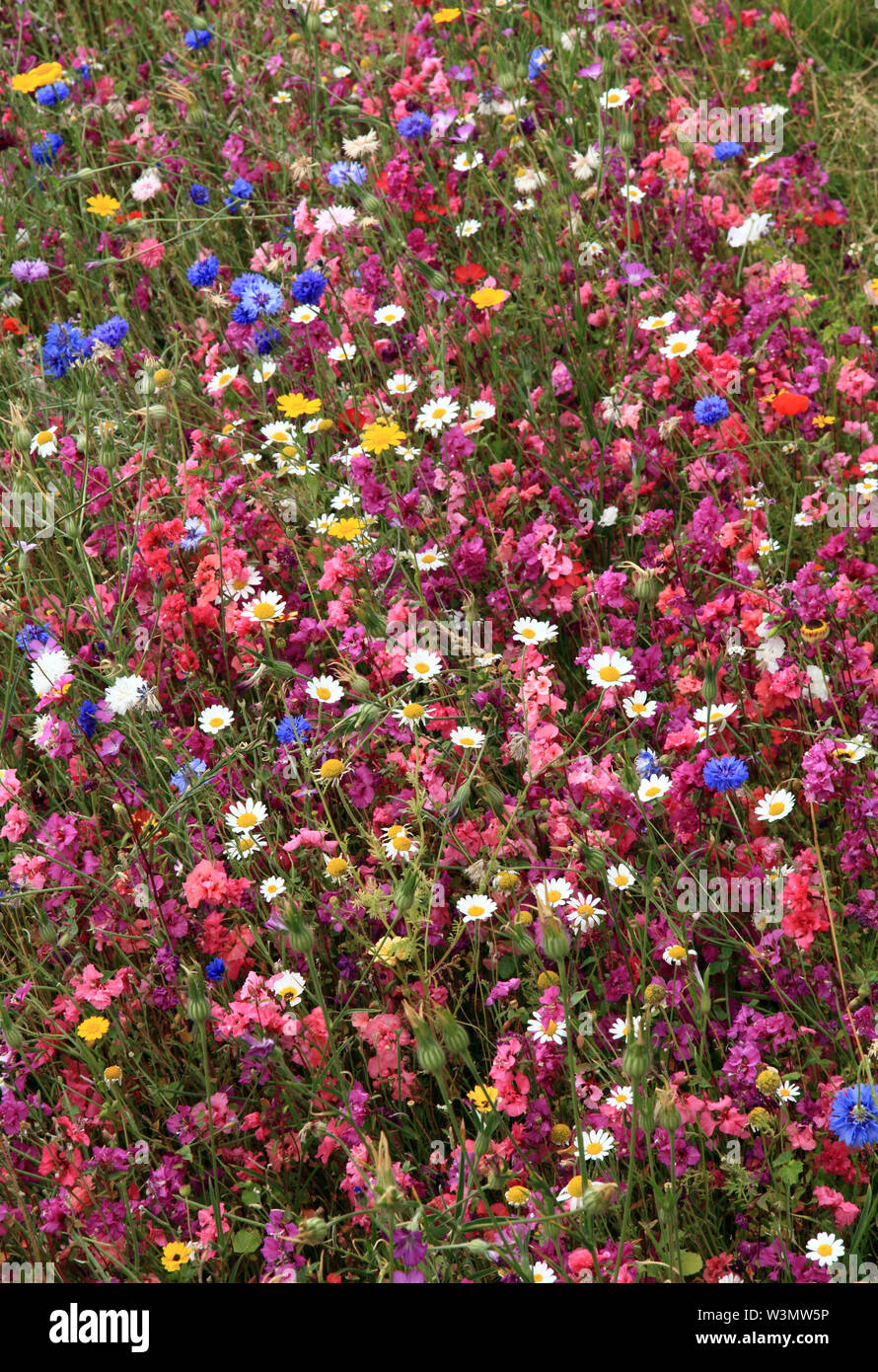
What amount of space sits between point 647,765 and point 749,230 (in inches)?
67.9

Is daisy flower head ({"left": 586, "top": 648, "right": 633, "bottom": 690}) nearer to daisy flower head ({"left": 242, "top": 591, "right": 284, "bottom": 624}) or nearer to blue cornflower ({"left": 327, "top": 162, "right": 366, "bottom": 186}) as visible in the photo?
daisy flower head ({"left": 242, "top": 591, "right": 284, "bottom": 624})

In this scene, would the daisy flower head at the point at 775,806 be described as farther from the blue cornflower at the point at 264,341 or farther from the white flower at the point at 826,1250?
the blue cornflower at the point at 264,341

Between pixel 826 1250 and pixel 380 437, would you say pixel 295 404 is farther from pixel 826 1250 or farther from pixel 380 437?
pixel 826 1250

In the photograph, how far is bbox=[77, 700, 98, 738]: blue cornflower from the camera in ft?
8.16

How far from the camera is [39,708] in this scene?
2.58 metres

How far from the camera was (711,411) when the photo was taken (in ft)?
8.82

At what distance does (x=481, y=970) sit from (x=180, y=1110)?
0.58 m

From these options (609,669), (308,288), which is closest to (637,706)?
(609,669)

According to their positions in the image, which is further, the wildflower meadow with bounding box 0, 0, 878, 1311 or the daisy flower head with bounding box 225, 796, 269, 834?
the daisy flower head with bounding box 225, 796, 269, 834

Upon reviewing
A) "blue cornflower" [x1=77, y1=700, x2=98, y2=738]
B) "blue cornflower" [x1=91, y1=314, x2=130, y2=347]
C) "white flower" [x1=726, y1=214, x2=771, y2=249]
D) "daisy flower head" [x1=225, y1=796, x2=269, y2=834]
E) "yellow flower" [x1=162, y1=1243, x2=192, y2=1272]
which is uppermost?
"white flower" [x1=726, y1=214, x2=771, y2=249]

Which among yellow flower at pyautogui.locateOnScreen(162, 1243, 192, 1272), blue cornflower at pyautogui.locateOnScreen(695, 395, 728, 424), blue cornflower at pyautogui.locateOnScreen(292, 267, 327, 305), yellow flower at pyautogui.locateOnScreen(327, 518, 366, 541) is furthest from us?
blue cornflower at pyautogui.locateOnScreen(292, 267, 327, 305)

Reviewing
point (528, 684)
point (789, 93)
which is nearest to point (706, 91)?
point (789, 93)

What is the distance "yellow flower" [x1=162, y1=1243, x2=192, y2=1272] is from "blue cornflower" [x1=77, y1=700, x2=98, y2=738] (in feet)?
3.22

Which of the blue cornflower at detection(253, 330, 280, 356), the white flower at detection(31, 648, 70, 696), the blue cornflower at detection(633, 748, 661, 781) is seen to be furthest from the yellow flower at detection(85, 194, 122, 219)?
the blue cornflower at detection(633, 748, 661, 781)
